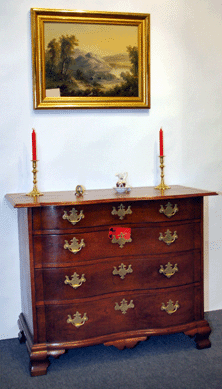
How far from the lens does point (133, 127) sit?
3.22 meters

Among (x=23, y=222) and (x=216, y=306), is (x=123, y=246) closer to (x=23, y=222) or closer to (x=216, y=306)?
(x=23, y=222)

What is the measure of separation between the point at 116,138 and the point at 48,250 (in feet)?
3.67

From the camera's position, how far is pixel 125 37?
3121 millimetres

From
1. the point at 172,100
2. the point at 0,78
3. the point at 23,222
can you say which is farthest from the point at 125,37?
the point at 23,222

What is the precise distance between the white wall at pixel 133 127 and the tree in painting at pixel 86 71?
15 cm

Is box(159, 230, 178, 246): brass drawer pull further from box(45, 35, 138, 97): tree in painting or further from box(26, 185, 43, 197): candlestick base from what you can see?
box(45, 35, 138, 97): tree in painting

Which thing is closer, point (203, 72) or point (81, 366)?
point (81, 366)

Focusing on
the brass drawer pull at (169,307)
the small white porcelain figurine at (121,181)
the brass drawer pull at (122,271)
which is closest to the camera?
the brass drawer pull at (122,271)

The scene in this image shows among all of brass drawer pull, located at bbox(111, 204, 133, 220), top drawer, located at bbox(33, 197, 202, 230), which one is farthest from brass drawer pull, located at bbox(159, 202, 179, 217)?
brass drawer pull, located at bbox(111, 204, 133, 220)

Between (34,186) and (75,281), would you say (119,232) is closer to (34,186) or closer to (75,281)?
(75,281)

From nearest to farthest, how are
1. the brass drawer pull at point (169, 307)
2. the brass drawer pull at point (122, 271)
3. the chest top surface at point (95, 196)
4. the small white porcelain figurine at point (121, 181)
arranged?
the chest top surface at point (95, 196), the brass drawer pull at point (122, 271), the brass drawer pull at point (169, 307), the small white porcelain figurine at point (121, 181)

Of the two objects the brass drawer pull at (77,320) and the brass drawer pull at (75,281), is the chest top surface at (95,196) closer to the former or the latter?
the brass drawer pull at (75,281)

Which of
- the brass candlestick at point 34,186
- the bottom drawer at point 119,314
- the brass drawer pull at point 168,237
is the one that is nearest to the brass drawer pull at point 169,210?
the brass drawer pull at point 168,237

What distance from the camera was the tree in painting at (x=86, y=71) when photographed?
3.00 meters
